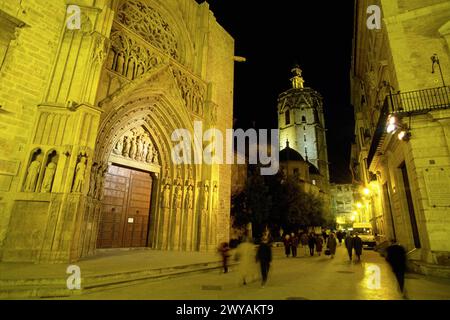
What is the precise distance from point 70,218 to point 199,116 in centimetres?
826

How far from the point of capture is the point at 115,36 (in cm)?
998

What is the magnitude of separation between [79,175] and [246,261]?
544 centimetres

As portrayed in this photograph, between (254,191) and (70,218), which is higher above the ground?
(254,191)

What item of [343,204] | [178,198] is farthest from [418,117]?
[343,204]

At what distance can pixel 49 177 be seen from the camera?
700cm

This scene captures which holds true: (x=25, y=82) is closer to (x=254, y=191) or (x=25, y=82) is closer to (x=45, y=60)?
(x=45, y=60)

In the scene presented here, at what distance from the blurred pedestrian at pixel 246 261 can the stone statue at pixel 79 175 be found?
5007 millimetres

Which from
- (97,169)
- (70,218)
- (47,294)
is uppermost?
(97,169)

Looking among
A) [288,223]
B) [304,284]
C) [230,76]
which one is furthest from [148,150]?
[288,223]

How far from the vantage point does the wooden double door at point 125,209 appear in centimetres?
1035

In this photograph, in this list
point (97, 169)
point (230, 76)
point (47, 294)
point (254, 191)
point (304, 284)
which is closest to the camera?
point (47, 294)

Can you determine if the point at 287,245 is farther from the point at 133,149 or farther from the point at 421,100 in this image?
the point at 133,149

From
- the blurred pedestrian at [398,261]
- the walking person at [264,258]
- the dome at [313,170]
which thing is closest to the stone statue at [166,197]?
the walking person at [264,258]

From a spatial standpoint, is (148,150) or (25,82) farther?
(148,150)
